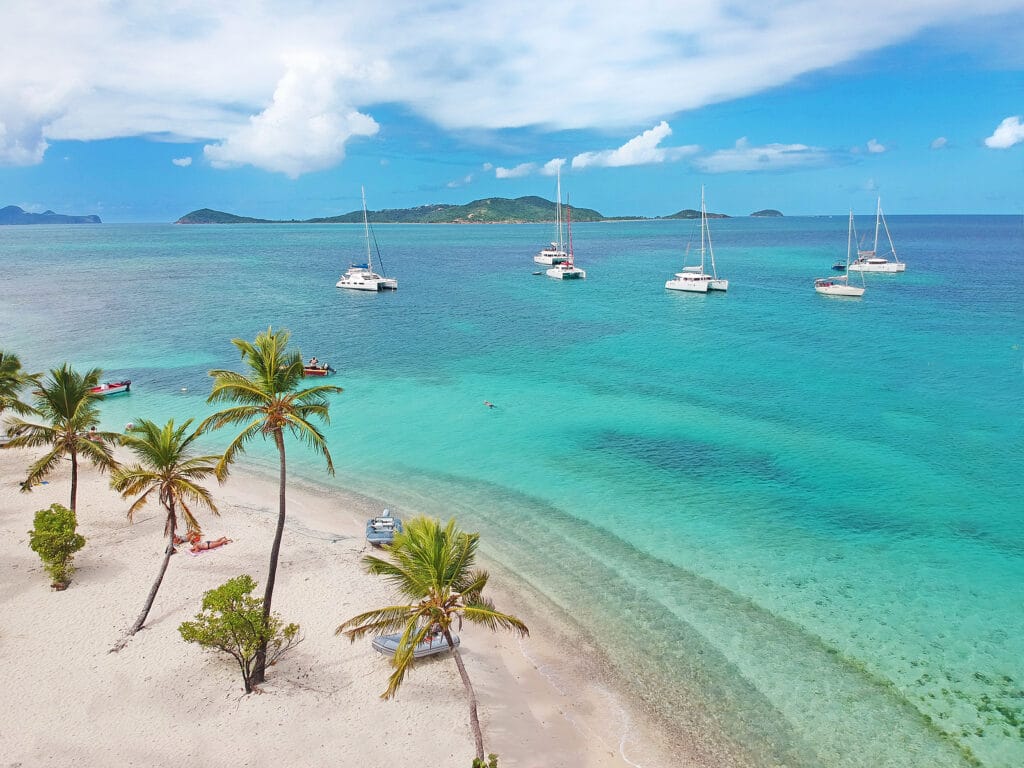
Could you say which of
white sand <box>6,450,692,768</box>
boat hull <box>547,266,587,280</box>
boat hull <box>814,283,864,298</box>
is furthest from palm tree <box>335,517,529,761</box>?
boat hull <box>547,266,587,280</box>

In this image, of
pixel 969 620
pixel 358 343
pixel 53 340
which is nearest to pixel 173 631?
pixel 969 620

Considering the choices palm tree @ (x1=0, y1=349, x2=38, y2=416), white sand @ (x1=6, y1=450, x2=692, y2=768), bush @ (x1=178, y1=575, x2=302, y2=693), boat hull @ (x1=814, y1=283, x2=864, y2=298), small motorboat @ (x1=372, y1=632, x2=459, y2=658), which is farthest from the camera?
boat hull @ (x1=814, y1=283, x2=864, y2=298)

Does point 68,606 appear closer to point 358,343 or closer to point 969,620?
point 969,620

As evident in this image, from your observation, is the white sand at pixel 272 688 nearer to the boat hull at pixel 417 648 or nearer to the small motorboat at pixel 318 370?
the boat hull at pixel 417 648

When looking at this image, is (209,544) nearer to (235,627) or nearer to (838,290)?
(235,627)

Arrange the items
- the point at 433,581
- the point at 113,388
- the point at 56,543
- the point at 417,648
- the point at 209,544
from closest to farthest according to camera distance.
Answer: the point at 433,581 < the point at 417,648 < the point at 56,543 < the point at 209,544 < the point at 113,388

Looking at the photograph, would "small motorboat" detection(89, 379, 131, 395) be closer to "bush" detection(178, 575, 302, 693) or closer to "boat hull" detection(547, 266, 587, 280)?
"bush" detection(178, 575, 302, 693)

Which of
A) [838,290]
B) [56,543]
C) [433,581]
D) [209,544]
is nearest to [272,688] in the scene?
[433,581]
